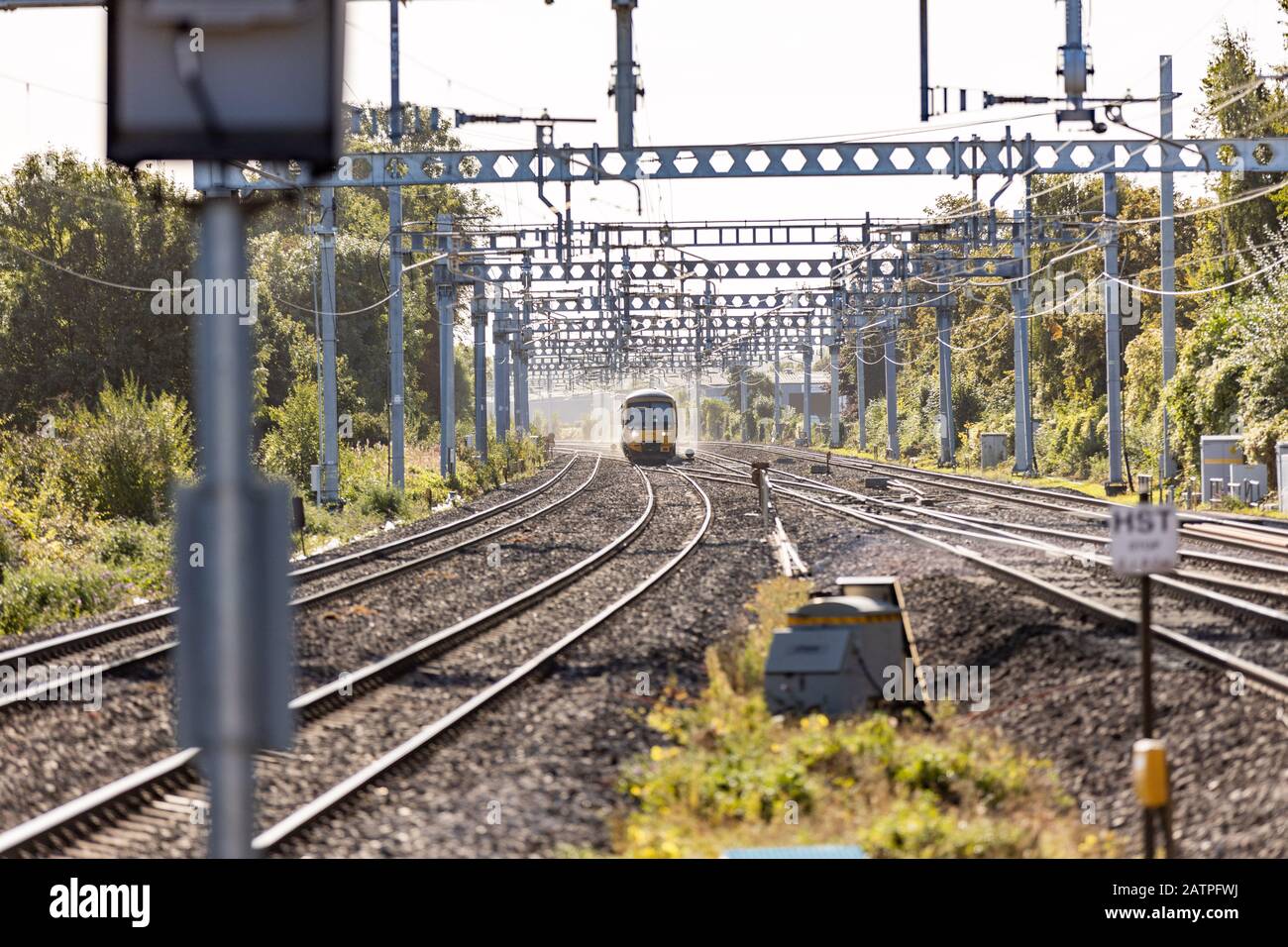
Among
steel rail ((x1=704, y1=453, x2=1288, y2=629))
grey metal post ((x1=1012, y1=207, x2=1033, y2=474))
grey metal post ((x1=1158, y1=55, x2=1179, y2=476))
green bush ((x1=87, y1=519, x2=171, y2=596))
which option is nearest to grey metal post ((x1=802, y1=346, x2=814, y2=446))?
grey metal post ((x1=1012, y1=207, x2=1033, y2=474))

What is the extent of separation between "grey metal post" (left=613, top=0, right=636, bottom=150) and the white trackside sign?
15164 millimetres

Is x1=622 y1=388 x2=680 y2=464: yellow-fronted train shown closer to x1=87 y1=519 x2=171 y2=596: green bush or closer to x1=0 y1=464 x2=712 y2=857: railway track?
x1=87 y1=519 x2=171 y2=596: green bush

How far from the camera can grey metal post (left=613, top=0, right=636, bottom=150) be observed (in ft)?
67.4

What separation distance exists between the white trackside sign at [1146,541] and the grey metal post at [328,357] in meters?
23.6

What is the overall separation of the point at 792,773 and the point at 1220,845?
2.52 metres

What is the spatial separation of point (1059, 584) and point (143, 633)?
10205 mm

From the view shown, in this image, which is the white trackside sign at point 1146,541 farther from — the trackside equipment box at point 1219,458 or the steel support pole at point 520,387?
the steel support pole at point 520,387

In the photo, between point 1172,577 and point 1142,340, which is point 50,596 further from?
point 1142,340

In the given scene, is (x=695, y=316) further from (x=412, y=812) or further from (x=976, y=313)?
(x=412, y=812)

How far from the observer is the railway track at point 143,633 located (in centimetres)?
1282

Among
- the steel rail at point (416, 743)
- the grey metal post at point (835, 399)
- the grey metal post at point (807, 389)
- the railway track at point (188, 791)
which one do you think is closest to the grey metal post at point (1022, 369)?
the steel rail at point (416, 743)

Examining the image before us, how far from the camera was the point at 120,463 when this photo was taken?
2597 centimetres

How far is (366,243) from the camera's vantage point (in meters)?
69.1
